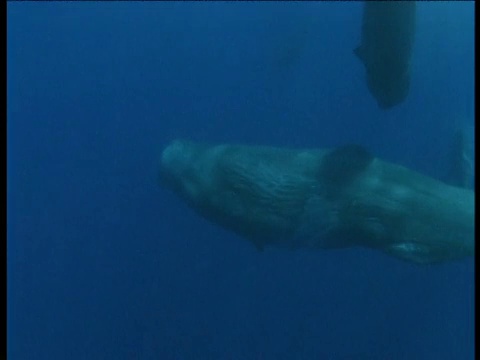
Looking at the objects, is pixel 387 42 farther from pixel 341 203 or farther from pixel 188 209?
pixel 188 209

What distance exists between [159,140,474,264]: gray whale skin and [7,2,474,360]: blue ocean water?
1.01m

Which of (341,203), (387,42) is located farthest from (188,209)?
(387,42)

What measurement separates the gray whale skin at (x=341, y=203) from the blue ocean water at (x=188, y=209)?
39.6 inches

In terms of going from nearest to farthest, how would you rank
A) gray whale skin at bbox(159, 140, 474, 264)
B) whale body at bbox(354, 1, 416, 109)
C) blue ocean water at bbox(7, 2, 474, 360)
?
whale body at bbox(354, 1, 416, 109)
gray whale skin at bbox(159, 140, 474, 264)
blue ocean water at bbox(7, 2, 474, 360)

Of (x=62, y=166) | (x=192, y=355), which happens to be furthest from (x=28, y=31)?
(x=192, y=355)

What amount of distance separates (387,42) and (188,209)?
3196mm

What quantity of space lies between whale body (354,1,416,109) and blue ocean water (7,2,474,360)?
1773mm

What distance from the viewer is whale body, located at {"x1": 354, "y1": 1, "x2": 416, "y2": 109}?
12.7ft

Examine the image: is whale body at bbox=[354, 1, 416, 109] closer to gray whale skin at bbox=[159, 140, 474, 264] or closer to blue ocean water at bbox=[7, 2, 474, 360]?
Answer: gray whale skin at bbox=[159, 140, 474, 264]

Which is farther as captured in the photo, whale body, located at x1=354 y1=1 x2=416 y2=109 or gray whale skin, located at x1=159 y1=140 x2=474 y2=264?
gray whale skin, located at x1=159 y1=140 x2=474 y2=264

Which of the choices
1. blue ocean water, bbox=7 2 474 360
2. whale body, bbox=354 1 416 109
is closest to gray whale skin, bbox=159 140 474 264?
whale body, bbox=354 1 416 109

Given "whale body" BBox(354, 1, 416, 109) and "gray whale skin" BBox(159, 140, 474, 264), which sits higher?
"whale body" BBox(354, 1, 416, 109)

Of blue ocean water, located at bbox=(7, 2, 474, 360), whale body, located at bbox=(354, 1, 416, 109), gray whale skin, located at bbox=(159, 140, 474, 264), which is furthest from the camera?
blue ocean water, located at bbox=(7, 2, 474, 360)

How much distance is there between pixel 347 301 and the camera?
750 centimetres
